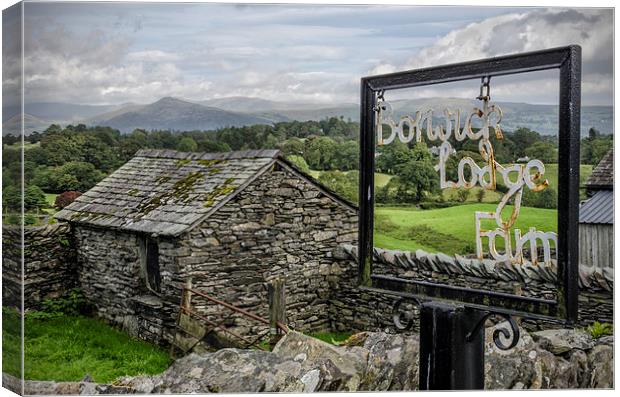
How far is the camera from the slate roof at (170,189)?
734 cm

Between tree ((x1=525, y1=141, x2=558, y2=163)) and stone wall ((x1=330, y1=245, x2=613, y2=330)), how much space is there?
84cm

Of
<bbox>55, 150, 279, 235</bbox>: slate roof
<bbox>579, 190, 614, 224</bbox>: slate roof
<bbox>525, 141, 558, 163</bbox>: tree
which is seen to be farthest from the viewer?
<bbox>55, 150, 279, 235</bbox>: slate roof

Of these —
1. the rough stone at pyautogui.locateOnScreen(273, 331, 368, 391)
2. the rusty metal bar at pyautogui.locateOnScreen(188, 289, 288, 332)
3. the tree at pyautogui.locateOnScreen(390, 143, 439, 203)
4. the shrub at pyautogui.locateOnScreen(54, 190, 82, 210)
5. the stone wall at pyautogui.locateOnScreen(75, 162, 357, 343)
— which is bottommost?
the rough stone at pyautogui.locateOnScreen(273, 331, 368, 391)

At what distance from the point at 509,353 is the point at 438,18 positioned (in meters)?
2.61

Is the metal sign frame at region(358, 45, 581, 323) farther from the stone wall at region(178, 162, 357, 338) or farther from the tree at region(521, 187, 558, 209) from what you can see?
the stone wall at region(178, 162, 357, 338)

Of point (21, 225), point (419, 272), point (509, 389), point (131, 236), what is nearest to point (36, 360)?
point (21, 225)

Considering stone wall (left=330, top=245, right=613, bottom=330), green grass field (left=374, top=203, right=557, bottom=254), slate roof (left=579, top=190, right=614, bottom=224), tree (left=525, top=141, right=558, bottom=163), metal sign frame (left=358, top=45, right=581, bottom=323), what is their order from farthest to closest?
→ slate roof (left=579, top=190, right=614, bottom=224) < tree (left=525, top=141, right=558, bottom=163) < green grass field (left=374, top=203, right=557, bottom=254) < stone wall (left=330, top=245, right=613, bottom=330) < metal sign frame (left=358, top=45, right=581, bottom=323)

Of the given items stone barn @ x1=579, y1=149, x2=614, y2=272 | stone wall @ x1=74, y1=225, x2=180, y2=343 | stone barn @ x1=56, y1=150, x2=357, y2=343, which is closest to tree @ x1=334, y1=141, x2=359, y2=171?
stone barn @ x1=56, y1=150, x2=357, y2=343

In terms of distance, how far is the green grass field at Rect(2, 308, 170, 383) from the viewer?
6.48 metres

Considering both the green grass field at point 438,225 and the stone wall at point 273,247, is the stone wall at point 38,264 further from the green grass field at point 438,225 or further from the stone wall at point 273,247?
the green grass field at point 438,225

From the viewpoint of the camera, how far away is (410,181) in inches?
219

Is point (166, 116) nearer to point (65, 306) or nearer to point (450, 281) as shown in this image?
point (65, 306)

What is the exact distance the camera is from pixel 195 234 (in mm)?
7508

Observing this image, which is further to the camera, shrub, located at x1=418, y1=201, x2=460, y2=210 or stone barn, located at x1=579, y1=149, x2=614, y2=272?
stone barn, located at x1=579, y1=149, x2=614, y2=272
